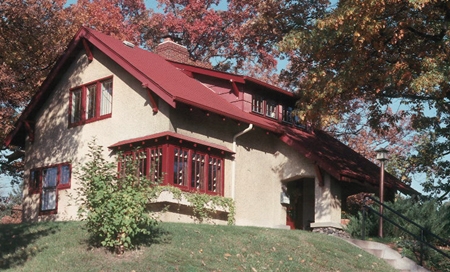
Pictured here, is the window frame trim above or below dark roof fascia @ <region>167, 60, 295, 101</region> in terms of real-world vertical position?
below

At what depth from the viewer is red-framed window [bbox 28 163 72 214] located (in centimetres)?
2200

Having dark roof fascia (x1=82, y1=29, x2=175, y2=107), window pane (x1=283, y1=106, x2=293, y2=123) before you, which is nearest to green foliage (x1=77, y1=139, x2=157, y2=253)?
dark roof fascia (x1=82, y1=29, x2=175, y2=107)

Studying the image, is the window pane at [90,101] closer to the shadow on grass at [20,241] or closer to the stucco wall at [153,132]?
the stucco wall at [153,132]

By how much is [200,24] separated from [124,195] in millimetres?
25845

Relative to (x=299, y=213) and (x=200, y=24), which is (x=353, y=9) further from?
(x=200, y=24)

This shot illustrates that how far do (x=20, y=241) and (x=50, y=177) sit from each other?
8.25m

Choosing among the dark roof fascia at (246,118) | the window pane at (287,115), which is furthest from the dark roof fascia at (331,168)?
the window pane at (287,115)

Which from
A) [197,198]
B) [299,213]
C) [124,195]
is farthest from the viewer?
[299,213]

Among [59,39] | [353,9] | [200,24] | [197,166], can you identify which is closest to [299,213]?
[197,166]

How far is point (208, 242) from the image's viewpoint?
14336 millimetres

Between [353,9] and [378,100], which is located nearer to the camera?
[353,9]

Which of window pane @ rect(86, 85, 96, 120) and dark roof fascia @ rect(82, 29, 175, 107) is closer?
dark roof fascia @ rect(82, 29, 175, 107)

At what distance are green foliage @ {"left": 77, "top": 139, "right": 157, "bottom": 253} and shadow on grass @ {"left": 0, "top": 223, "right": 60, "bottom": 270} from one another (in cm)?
156

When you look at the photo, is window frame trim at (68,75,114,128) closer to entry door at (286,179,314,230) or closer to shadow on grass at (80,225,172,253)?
entry door at (286,179,314,230)
